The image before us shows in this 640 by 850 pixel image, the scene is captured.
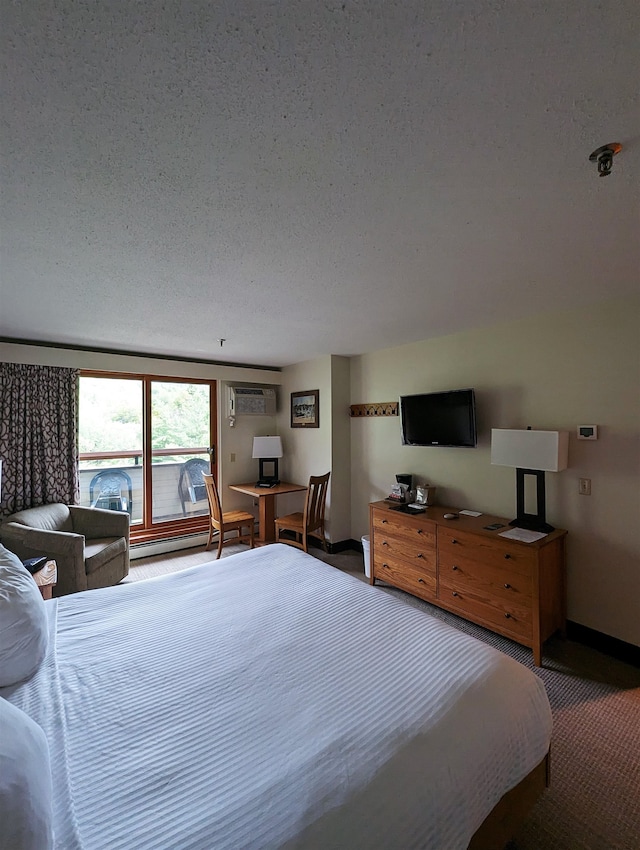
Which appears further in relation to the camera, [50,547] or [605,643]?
[50,547]

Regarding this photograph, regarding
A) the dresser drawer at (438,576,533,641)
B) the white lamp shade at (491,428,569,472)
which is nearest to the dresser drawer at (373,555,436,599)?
the dresser drawer at (438,576,533,641)

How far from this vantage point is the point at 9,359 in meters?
3.38

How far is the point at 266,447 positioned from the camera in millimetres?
4820

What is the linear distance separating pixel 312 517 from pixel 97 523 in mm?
2232

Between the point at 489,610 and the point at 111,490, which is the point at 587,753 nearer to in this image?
the point at 489,610

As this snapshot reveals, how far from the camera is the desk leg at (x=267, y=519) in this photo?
4.46 m

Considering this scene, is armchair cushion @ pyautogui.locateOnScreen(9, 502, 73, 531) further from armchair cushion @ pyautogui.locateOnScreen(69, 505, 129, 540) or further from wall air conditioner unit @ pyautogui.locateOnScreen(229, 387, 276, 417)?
wall air conditioner unit @ pyautogui.locateOnScreen(229, 387, 276, 417)

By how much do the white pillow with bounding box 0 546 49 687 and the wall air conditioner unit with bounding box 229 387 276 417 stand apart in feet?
11.2

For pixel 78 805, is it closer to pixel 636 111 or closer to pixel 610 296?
pixel 636 111

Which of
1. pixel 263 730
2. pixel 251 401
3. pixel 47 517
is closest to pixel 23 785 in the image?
pixel 263 730

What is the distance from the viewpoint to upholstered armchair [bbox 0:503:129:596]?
9.44 feet

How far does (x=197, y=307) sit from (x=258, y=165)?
1.51m

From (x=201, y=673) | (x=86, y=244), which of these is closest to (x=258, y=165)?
(x=86, y=244)

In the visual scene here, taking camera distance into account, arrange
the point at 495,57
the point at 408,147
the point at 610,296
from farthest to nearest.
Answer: the point at 610,296
the point at 408,147
the point at 495,57
